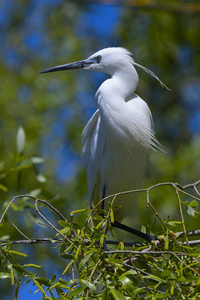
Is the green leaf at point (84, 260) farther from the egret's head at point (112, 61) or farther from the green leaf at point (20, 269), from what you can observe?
the egret's head at point (112, 61)

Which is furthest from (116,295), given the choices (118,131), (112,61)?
(112,61)

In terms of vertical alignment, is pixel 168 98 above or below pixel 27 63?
below

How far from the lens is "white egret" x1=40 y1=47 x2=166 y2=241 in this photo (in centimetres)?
230

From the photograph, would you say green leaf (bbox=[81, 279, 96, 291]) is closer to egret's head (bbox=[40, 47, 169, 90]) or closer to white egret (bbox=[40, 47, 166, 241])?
white egret (bbox=[40, 47, 166, 241])

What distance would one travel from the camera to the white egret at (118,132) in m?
2.30

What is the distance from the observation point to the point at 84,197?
386 centimetres

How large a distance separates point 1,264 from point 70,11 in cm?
460

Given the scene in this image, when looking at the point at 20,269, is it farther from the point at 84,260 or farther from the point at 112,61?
the point at 112,61

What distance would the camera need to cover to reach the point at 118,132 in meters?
2.33

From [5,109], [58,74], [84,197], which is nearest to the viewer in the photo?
[84,197]

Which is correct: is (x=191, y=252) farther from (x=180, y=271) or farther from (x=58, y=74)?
(x=58, y=74)

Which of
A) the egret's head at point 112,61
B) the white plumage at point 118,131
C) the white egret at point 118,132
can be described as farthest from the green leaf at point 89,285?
the egret's head at point 112,61

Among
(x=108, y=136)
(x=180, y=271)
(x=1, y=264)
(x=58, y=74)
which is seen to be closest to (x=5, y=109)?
(x=58, y=74)

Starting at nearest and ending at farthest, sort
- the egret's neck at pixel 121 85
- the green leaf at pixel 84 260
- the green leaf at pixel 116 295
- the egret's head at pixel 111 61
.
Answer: the green leaf at pixel 116 295 < the green leaf at pixel 84 260 < the egret's neck at pixel 121 85 < the egret's head at pixel 111 61
